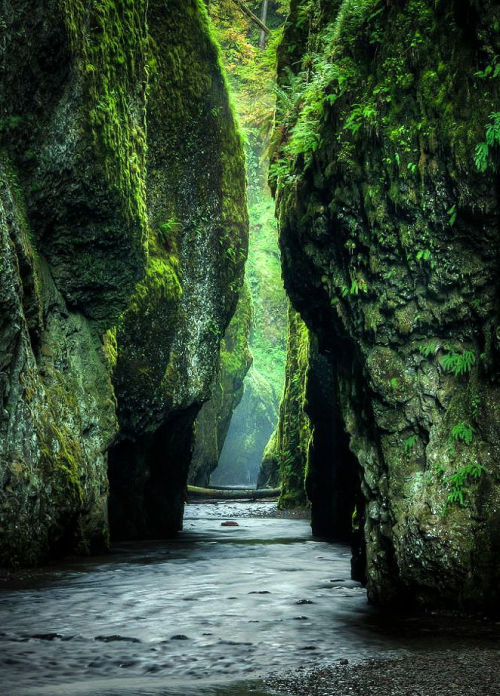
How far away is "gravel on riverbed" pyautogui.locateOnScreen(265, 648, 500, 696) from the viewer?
14.2ft

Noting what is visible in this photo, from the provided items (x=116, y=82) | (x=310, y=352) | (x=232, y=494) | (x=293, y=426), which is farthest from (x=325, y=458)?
(x=232, y=494)

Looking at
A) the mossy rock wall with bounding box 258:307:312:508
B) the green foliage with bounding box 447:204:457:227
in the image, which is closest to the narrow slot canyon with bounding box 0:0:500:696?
the green foliage with bounding box 447:204:457:227

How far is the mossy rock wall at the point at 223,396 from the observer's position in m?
29.2

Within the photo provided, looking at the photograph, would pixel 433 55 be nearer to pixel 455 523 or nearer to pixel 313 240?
pixel 313 240

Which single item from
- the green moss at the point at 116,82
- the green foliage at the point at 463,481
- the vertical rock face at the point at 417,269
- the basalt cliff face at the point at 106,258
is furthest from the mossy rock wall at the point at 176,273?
the green foliage at the point at 463,481

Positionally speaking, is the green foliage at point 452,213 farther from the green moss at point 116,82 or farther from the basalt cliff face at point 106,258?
the green moss at point 116,82

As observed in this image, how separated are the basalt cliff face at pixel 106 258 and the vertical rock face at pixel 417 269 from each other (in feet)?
11.7

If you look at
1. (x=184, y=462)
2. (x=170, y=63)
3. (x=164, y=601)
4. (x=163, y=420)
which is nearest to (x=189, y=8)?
(x=170, y=63)

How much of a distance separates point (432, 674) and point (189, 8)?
14913 mm

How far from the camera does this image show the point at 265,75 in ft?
76.1

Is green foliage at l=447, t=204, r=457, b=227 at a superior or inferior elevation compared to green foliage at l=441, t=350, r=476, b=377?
superior

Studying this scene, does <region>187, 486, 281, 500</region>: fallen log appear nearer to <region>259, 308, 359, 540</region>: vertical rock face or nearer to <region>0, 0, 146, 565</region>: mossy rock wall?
<region>259, 308, 359, 540</region>: vertical rock face

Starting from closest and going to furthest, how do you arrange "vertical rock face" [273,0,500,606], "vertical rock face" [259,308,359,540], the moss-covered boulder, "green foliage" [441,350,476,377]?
"vertical rock face" [273,0,500,606], "green foliage" [441,350,476,377], "vertical rock face" [259,308,359,540], the moss-covered boulder

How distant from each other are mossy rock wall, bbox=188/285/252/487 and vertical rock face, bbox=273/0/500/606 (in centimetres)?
2060
